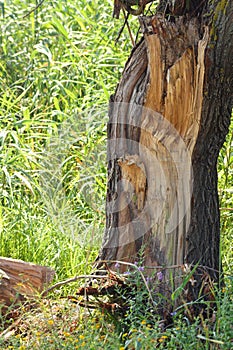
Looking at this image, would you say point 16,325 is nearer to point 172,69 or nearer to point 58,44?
point 172,69

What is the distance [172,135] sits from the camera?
3.34 metres

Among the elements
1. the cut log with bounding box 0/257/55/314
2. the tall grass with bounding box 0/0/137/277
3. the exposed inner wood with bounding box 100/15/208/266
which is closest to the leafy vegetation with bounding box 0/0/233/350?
the tall grass with bounding box 0/0/137/277

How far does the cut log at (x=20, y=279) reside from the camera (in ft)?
12.1

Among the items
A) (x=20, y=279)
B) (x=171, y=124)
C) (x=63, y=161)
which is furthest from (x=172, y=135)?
(x=63, y=161)

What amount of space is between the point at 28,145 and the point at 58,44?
1346mm

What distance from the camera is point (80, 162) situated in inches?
198

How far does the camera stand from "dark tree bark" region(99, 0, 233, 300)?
324 cm

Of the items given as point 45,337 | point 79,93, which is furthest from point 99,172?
point 45,337

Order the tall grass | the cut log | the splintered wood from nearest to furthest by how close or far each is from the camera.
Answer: the splintered wood, the cut log, the tall grass

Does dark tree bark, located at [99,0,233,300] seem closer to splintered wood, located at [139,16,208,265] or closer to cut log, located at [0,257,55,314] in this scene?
splintered wood, located at [139,16,208,265]

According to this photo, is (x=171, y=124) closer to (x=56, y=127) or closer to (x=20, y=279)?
(x=20, y=279)

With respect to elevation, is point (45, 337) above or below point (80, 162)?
below

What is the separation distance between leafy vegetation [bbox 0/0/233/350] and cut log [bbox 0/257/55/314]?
12cm

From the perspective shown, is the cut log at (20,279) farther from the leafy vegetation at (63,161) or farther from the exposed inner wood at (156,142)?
the exposed inner wood at (156,142)
